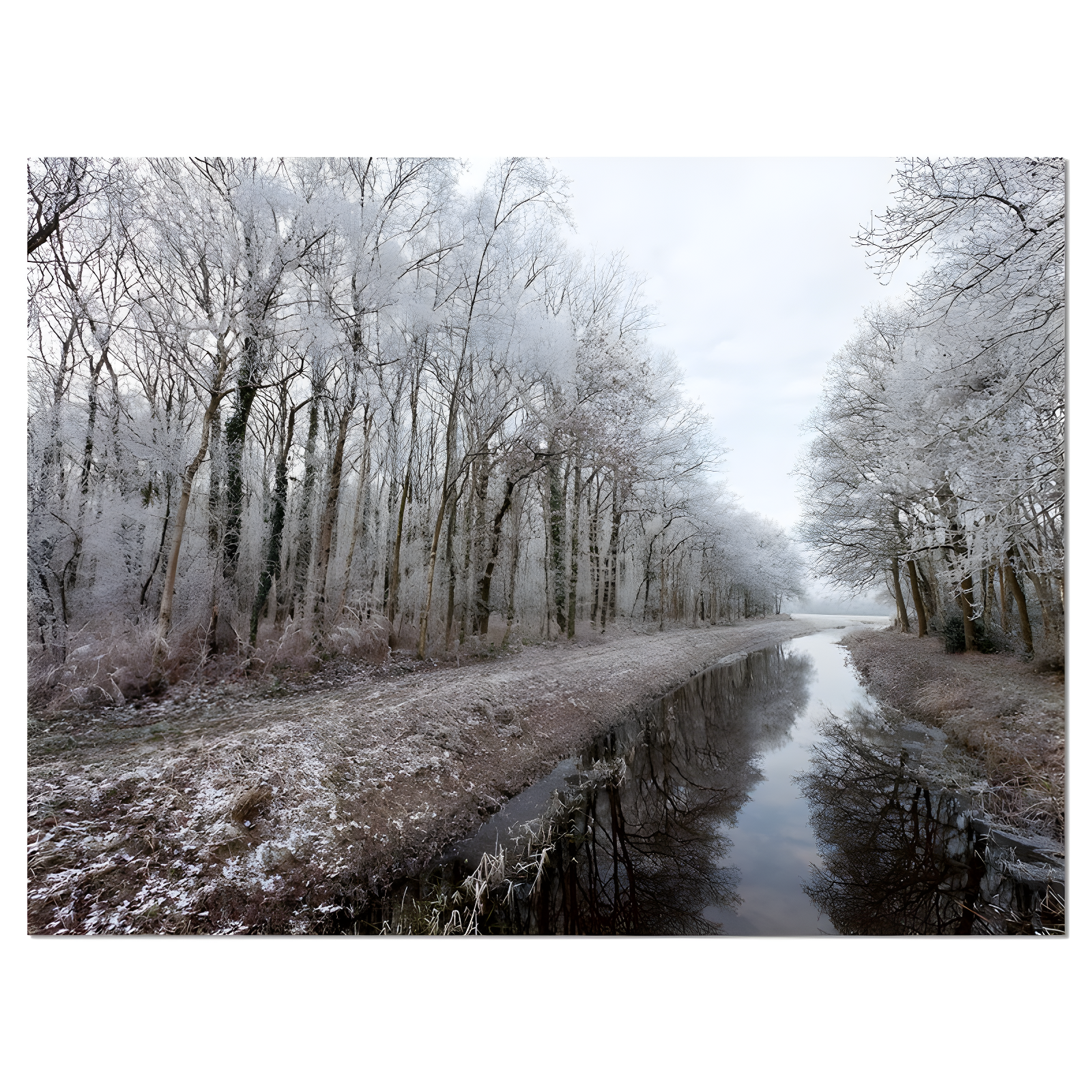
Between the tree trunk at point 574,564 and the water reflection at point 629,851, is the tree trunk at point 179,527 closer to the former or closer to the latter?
the water reflection at point 629,851

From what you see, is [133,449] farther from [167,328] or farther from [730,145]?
[730,145]

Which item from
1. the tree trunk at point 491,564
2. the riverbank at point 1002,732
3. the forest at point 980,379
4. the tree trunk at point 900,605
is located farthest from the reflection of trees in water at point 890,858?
the tree trunk at point 900,605

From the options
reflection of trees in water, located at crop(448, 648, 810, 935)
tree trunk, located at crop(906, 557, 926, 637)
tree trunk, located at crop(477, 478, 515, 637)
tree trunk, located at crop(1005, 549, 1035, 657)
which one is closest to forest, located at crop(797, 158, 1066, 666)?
tree trunk, located at crop(1005, 549, 1035, 657)

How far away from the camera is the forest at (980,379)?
139 inches

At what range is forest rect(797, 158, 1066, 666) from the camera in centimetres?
352

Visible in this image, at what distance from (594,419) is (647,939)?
7.85m

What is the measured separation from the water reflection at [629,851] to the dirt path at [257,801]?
56 cm

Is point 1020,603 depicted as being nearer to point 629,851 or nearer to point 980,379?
point 980,379

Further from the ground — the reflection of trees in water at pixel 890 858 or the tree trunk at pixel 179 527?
the tree trunk at pixel 179 527

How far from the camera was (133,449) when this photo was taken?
4.22 m

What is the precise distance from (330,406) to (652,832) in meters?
6.17

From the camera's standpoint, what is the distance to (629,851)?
393cm

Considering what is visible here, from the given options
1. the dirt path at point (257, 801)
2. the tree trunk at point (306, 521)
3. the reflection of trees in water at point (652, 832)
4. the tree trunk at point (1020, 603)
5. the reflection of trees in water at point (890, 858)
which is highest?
the tree trunk at point (306, 521)

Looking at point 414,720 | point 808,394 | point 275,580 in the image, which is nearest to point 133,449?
point 275,580
